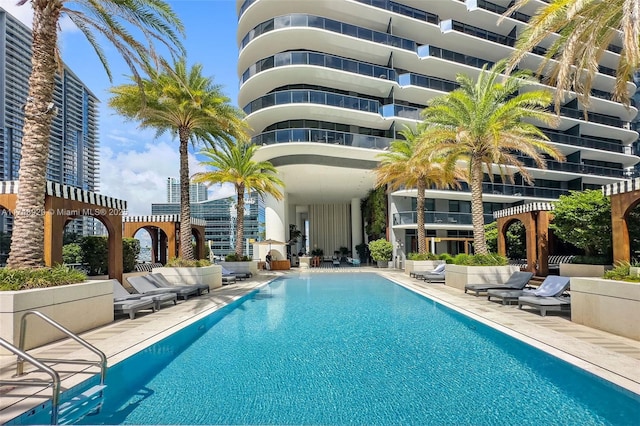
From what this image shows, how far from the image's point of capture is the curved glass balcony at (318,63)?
2642cm

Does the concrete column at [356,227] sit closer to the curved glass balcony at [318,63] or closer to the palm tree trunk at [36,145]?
the curved glass balcony at [318,63]

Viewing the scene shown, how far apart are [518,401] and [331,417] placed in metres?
2.33

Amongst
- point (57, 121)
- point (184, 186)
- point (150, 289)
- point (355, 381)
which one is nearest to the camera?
point (355, 381)

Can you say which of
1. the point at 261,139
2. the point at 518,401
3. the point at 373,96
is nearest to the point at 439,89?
the point at 373,96

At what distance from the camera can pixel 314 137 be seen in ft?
84.5

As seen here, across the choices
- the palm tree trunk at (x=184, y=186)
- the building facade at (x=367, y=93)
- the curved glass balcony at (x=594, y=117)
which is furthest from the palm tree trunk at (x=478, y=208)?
the curved glass balcony at (x=594, y=117)

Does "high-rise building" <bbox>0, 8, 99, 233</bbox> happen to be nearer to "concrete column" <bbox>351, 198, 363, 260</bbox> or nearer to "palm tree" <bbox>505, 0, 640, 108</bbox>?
"palm tree" <bbox>505, 0, 640, 108</bbox>

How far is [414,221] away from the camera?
1154 inches

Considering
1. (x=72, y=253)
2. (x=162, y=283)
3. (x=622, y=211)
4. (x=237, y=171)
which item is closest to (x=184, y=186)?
(x=162, y=283)

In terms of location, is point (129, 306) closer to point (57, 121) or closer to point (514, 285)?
point (514, 285)

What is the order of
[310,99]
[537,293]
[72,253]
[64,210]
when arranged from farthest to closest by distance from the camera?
[310,99] < [72,253] < [64,210] < [537,293]

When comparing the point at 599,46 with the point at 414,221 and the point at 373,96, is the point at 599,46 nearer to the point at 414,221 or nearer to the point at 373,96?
the point at 414,221

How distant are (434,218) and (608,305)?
74.9 ft

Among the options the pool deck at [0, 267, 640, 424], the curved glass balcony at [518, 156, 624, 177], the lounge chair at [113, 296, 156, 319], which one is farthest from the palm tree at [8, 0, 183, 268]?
the curved glass balcony at [518, 156, 624, 177]
